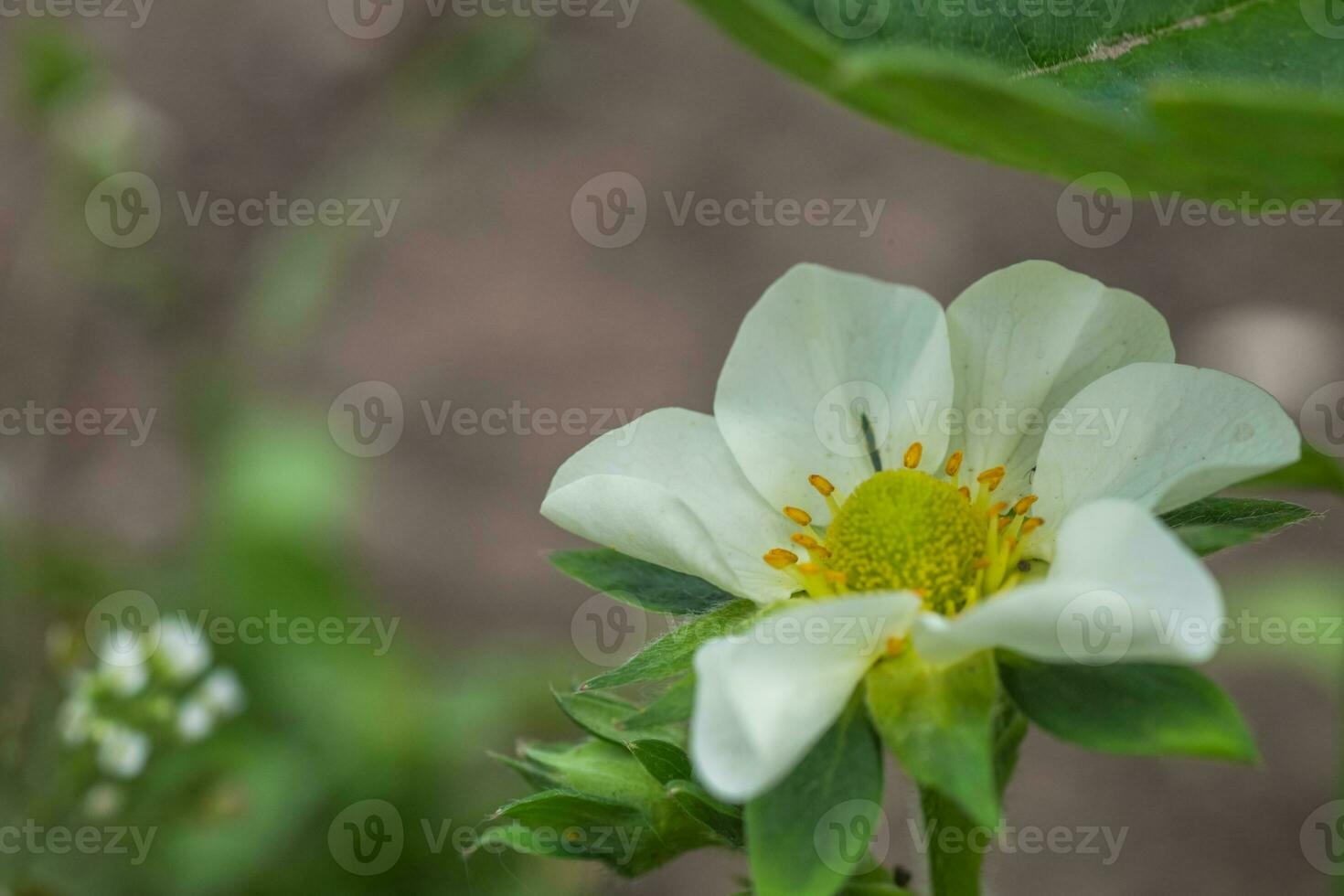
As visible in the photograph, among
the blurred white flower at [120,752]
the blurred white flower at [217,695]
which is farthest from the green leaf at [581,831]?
the blurred white flower at [217,695]

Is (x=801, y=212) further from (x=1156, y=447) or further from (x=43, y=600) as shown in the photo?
(x=1156, y=447)


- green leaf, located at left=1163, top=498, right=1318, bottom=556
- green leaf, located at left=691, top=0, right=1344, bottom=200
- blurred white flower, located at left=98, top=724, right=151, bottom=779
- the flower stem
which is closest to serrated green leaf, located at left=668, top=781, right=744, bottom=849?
the flower stem

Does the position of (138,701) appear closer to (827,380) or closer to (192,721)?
(192,721)

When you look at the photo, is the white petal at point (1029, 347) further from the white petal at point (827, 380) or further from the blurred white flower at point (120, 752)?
the blurred white flower at point (120, 752)

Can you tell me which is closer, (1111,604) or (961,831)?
(1111,604)

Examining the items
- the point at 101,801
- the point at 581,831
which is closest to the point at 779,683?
the point at 581,831

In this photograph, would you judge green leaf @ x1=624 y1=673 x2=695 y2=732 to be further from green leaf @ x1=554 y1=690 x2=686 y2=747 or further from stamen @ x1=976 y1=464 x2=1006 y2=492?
stamen @ x1=976 y1=464 x2=1006 y2=492
